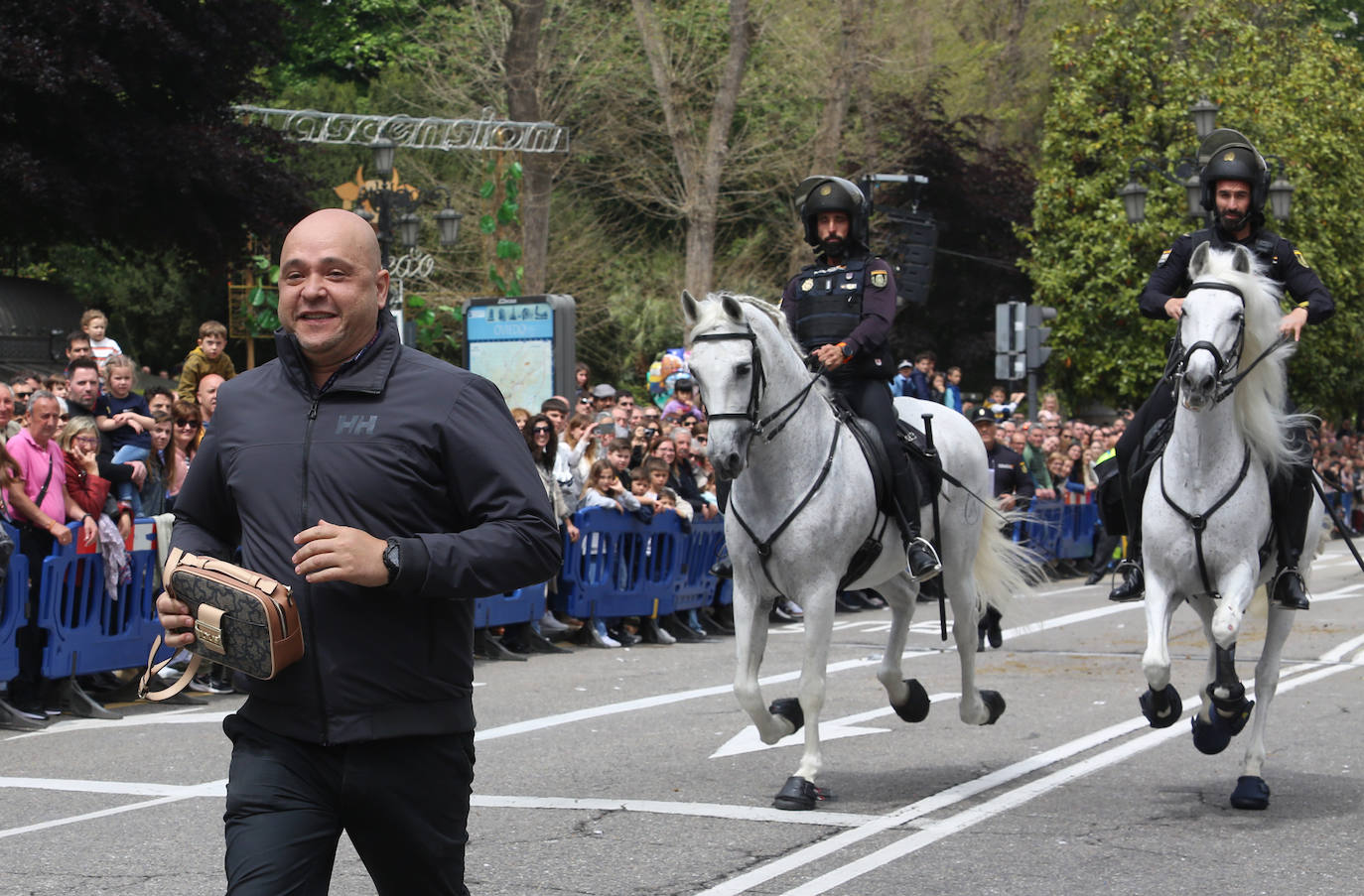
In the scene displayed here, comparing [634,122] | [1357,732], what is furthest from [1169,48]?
[1357,732]

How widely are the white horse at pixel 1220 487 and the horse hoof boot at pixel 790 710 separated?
165 cm

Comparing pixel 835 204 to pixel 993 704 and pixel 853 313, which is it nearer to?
pixel 853 313

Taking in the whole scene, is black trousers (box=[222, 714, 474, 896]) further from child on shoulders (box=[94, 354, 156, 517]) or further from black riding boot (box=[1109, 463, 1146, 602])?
child on shoulders (box=[94, 354, 156, 517])

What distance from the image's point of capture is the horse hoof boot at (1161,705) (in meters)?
8.20

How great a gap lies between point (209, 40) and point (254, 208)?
2355 mm

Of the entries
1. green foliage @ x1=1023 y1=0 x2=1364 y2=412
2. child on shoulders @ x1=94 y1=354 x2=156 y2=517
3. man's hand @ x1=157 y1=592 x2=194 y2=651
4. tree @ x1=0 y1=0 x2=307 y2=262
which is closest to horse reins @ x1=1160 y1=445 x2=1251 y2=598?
man's hand @ x1=157 y1=592 x2=194 y2=651

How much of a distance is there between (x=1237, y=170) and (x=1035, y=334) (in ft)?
62.6

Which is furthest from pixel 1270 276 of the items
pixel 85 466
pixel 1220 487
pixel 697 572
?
pixel 697 572

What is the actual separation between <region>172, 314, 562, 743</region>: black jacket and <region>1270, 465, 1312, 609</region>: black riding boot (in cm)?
540

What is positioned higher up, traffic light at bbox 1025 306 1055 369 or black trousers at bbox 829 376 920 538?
traffic light at bbox 1025 306 1055 369

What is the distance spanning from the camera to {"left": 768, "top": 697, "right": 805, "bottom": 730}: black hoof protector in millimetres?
8766

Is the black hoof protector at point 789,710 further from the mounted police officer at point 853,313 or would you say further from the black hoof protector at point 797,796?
the mounted police officer at point 853,313

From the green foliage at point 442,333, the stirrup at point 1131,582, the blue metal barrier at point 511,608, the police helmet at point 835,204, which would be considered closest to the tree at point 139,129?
the green foliage at point 442,333

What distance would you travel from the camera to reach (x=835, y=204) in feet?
30.3
